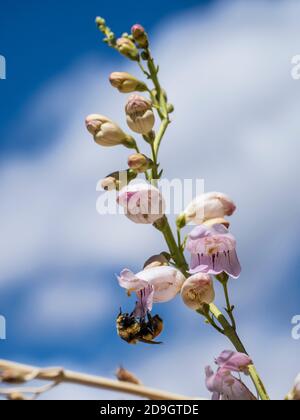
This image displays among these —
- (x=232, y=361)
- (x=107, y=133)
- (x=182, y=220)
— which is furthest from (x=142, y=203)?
(x=232, y=361)

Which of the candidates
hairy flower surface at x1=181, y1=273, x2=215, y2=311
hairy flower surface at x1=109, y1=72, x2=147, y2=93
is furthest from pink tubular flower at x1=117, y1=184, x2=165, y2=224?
hairy flower surface at x1=109, y1=72, x2=147, y2=93

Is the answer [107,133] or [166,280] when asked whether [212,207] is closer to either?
[166,280]

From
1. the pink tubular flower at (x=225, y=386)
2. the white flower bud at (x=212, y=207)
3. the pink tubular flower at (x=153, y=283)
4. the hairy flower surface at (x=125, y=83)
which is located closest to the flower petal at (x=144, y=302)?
the pink tubular flower at (x=153, y=283)

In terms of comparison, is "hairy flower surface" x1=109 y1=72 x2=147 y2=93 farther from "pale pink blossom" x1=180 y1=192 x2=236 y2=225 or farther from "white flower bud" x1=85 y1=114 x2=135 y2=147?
"pale pink blossom" x1=180 y1=192 x2=236 y2=225
